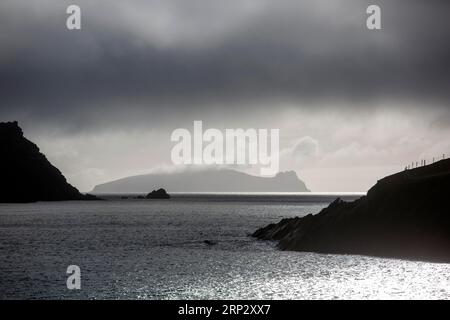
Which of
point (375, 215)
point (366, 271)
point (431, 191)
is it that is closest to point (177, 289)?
point (366, 271)

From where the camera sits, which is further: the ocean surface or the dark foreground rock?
→ the dark foreground rock

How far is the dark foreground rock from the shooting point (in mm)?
58844

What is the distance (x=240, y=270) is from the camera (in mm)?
56219

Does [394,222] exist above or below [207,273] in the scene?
above

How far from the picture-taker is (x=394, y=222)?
61.4 metres

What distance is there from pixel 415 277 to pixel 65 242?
60376mm

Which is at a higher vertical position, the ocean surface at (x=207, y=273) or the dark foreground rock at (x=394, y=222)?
the dark foreground rock at (x=394, y=222)

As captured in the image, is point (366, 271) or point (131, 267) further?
point (131, 267)

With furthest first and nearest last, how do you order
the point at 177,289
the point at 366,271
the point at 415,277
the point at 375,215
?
the point at 375,215
the point at 366,271
the point at 415,277
the point at 177,289

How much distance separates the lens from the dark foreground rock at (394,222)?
193 ft

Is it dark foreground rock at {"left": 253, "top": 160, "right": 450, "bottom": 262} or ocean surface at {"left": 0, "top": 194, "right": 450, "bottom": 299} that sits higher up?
dark foreground rock at {"left": 253, "top": 160, "right": 450, "bottom": 262}

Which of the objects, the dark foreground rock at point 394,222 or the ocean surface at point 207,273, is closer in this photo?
the ocean surface at point 207,273

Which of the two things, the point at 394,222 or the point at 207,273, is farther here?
the point at 394,222
